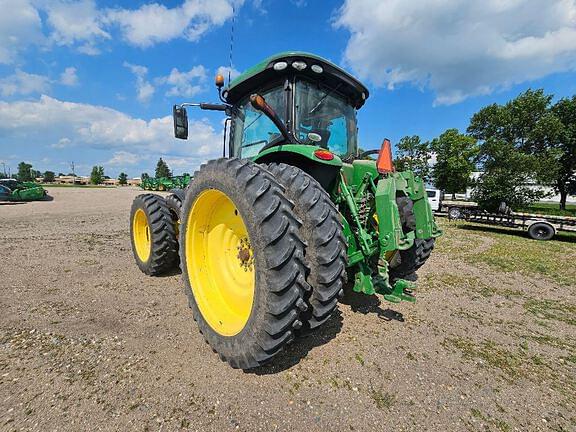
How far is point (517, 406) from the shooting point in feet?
6.15

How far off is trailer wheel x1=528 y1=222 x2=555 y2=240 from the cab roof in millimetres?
9366

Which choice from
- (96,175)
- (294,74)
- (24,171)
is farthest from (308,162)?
(24,171)

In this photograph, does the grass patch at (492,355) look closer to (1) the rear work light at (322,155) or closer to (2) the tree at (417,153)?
(1) the rear work light at (322,155)

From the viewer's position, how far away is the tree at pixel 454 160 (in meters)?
23.3

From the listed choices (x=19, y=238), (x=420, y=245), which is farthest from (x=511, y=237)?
(x=19, y=238)

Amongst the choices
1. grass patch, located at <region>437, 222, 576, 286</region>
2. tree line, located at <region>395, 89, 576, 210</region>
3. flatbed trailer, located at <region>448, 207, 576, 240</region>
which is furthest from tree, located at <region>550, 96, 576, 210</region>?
grass patch, located at <region>437, 222, 576, 286</region>

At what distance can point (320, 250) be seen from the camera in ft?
6.37

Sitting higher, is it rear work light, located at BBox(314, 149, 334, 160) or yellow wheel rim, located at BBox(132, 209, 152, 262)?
rear work light, located at BBox(314, 149, 334, 160)

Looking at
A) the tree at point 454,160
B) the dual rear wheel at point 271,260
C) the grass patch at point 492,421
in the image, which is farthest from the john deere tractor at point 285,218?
the tree at point 454,160

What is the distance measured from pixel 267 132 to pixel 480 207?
1184 centimetres

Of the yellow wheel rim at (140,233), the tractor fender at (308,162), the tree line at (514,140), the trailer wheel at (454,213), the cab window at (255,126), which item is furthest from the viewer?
the tree line at (514,140)

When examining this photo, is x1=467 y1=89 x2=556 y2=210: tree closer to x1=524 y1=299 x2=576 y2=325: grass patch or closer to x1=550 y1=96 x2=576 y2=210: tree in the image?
x1=550 y1=96 x2=576 y2=210: tree

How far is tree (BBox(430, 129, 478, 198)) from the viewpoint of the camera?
2328 cm

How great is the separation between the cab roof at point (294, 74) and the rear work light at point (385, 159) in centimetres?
96
